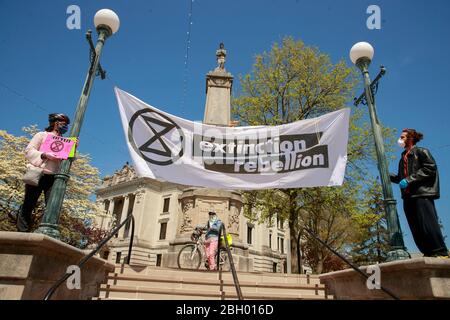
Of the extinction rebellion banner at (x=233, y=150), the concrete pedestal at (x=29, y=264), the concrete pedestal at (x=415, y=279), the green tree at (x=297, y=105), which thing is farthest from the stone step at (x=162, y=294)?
the green tree at (x=297, y=105)

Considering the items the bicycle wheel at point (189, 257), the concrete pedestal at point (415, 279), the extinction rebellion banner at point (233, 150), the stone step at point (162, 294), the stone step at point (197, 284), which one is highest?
the extinction rebellion banner at point (233, 150)

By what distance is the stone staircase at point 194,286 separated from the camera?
17.9ft

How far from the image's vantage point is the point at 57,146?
4.62 m

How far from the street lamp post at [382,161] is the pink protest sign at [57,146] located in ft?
18.9

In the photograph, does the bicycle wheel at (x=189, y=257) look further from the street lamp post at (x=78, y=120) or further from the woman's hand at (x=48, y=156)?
the woman's hand at (x=48, y=156)

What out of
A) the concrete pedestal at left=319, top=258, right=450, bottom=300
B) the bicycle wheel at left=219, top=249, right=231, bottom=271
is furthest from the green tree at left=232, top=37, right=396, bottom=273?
the concrete pedestal at left=319, top=258, right=450, bottom=300

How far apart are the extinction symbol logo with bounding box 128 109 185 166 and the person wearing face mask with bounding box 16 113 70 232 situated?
1265 mm

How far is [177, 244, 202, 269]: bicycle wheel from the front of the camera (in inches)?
375

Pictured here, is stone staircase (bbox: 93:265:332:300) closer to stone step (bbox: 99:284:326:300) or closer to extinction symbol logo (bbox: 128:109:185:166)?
stone step (bbox: 99:284:326:300)

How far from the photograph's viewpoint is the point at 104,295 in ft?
17.5

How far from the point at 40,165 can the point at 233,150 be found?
3597 millimetres

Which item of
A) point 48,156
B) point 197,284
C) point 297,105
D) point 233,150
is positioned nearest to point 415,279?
point 233,150

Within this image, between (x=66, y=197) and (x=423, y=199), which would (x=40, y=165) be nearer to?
(x=423, y=199)
